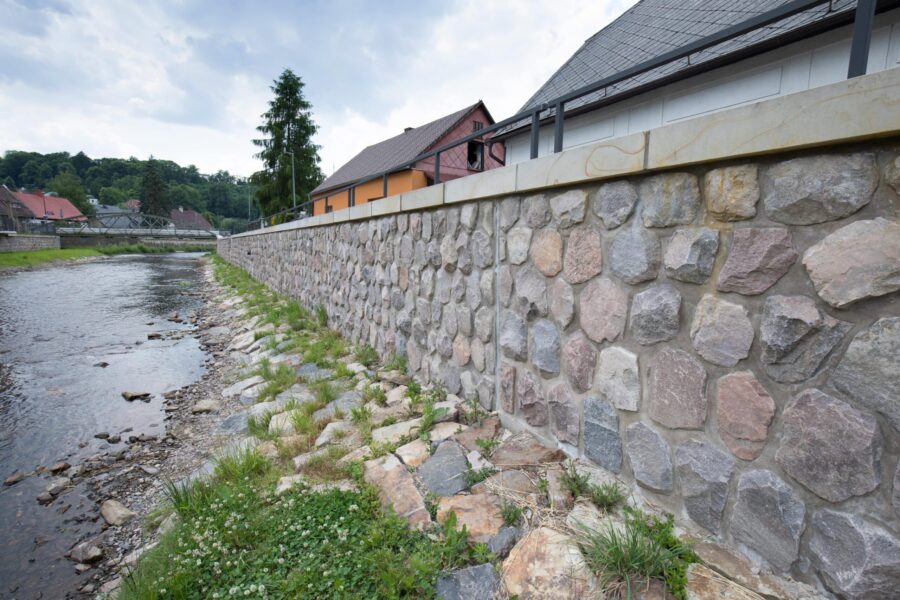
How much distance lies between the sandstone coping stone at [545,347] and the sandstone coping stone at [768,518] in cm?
113

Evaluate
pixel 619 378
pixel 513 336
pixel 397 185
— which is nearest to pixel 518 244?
pixel 513 336

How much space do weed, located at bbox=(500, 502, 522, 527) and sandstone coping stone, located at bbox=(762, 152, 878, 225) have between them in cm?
170

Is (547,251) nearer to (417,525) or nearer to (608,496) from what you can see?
(608,496)

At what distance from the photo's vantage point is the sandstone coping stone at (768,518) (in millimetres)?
1569

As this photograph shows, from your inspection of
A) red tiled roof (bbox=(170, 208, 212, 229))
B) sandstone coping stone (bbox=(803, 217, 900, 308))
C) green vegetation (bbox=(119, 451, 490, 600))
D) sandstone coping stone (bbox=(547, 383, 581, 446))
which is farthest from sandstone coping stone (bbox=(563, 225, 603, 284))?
red tiled roof (bbox=(170, 208, 212, 229))

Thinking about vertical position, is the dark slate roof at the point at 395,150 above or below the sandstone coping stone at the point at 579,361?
above

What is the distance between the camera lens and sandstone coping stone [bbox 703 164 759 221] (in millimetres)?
1646

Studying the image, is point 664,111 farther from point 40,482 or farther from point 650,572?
point 40,482

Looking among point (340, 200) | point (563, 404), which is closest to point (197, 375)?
point (563, 404)

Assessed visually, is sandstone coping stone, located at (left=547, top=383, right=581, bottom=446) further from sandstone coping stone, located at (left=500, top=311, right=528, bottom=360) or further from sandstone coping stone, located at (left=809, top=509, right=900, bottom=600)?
sandstone coping stone, located at (left=809, top=509, right=900, bottom=600)

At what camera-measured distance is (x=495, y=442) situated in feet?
9.59

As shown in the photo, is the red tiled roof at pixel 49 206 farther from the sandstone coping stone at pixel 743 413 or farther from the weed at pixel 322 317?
the sandstone coping stone at pixel 743 413

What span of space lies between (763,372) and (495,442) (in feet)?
5.55

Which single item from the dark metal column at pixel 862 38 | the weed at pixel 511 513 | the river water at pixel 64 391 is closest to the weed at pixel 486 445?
the weed at pixel 511 513
